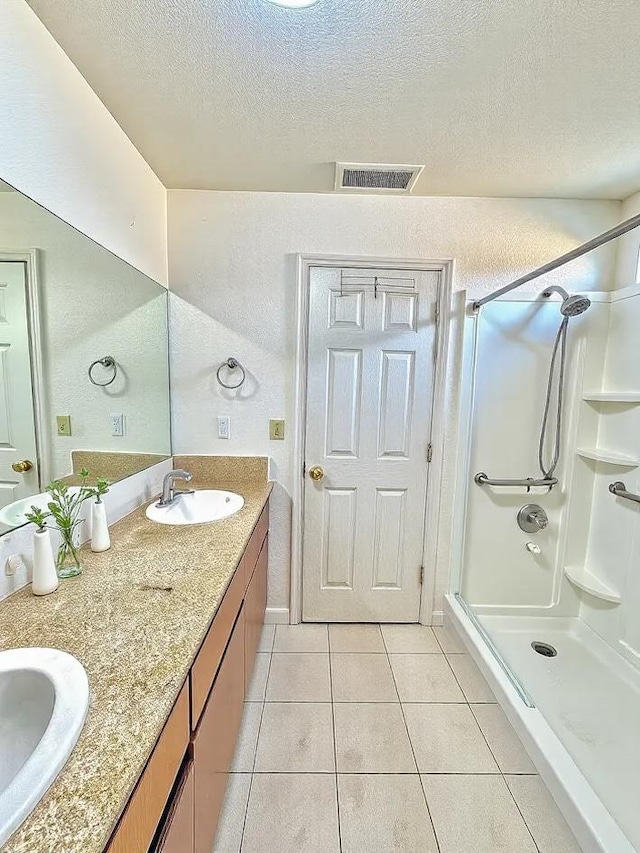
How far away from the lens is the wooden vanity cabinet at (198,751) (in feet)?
2.15

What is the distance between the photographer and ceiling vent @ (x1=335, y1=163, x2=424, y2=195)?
5.95 ft

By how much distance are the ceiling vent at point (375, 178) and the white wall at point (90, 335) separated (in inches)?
42.3

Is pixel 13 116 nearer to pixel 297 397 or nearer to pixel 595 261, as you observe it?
A: pixel 297 397

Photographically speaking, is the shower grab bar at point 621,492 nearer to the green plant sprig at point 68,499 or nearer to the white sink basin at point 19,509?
the green plant sprig at point 68,499

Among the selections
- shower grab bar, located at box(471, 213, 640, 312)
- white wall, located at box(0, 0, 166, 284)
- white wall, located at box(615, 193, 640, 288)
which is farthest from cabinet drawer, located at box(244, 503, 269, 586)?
white wall, located at box(615, 193, 640, 288)

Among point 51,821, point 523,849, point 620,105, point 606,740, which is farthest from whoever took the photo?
point 606,740

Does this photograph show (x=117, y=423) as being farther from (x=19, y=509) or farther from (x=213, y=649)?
(x=213, y=649)

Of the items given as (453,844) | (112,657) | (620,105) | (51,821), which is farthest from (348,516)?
(620,105)

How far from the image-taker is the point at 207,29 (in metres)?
1.16

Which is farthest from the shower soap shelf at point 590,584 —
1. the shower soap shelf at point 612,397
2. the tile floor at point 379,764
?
the shower soap shelf at point 612,397

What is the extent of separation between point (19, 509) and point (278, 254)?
1665 mm

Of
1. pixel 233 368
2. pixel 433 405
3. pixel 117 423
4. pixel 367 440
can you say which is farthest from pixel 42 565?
pixel 433 405

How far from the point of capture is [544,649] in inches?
84.3

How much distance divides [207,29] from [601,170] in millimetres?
1746
